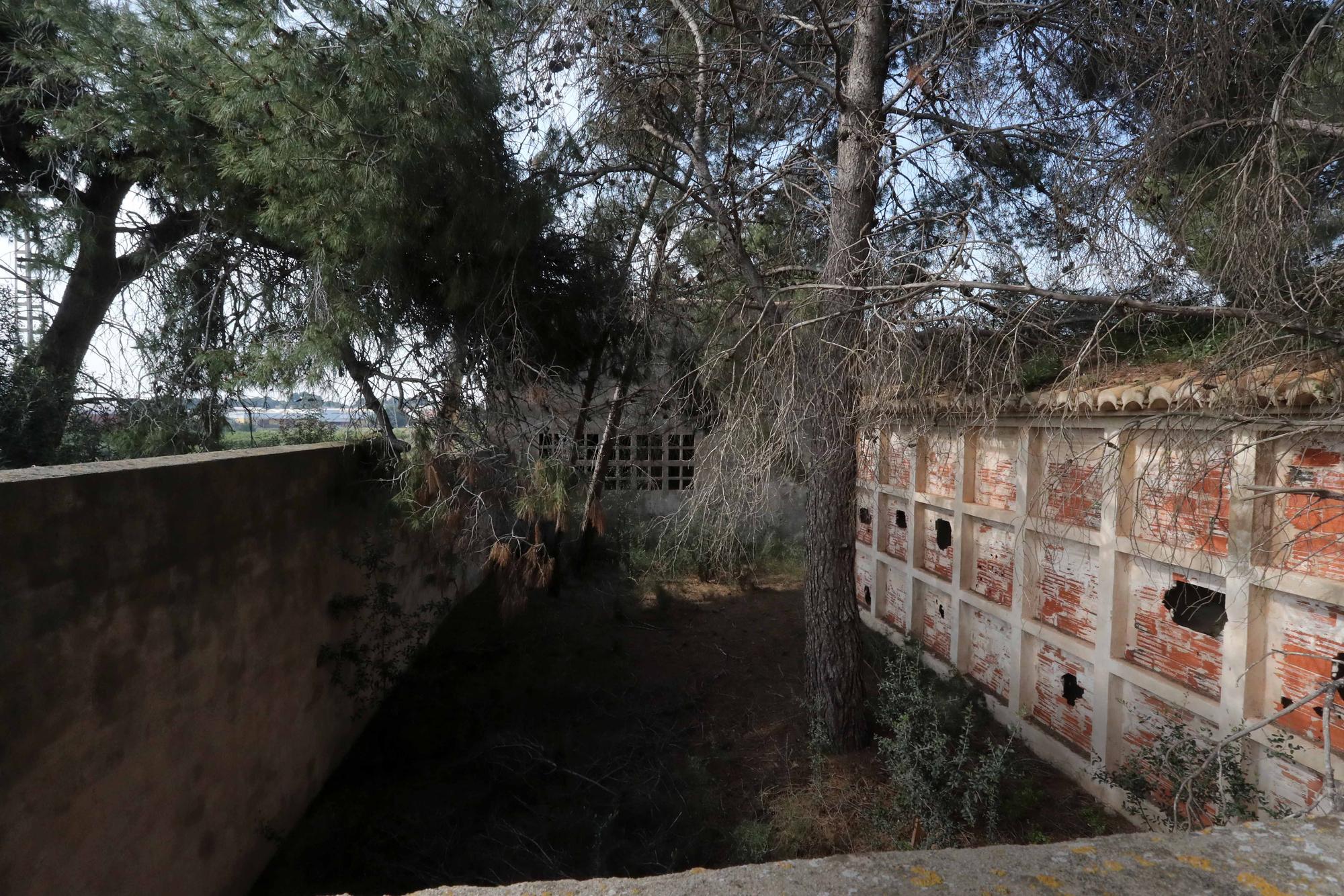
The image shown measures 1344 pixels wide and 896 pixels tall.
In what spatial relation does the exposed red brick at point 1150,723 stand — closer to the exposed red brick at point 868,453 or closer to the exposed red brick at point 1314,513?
the exposed red brick at point 1314,513

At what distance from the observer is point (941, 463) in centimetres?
673

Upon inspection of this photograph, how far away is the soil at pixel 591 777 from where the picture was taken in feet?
13.4

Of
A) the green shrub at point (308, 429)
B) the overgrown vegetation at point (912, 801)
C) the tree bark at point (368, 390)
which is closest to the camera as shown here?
the overgrown vegetation at point (912, 801)

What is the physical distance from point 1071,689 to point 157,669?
5343 millimetres

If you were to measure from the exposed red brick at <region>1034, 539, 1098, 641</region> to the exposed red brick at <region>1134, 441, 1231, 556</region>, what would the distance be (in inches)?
21.5

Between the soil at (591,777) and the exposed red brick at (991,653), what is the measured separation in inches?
31.8

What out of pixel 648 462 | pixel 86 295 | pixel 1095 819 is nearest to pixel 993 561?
pixel 1095 819

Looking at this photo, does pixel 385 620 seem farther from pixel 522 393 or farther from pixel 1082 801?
Answer: pixel 1082 801

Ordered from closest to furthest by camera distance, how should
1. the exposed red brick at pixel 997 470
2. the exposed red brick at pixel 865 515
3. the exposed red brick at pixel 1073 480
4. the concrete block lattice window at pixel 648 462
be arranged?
the exposed red brick at pixel 1073 480 < the exposed red brick at pixel 997 470 < the exposed red brick at pixel 865 515 < the concrete block lattice window at pixel 648 462

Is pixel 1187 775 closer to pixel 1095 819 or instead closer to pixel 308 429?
pixel 1095 819

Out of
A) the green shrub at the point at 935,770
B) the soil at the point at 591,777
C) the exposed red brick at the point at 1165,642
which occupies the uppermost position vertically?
the exposed red brick at the point at 1165,642

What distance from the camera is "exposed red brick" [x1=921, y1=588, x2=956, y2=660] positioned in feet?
21.2

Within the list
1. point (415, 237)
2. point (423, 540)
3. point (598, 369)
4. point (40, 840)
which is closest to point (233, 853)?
point (40, 840)

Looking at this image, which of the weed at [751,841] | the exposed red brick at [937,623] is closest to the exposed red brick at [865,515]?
the exposed red brick at [937,623]
